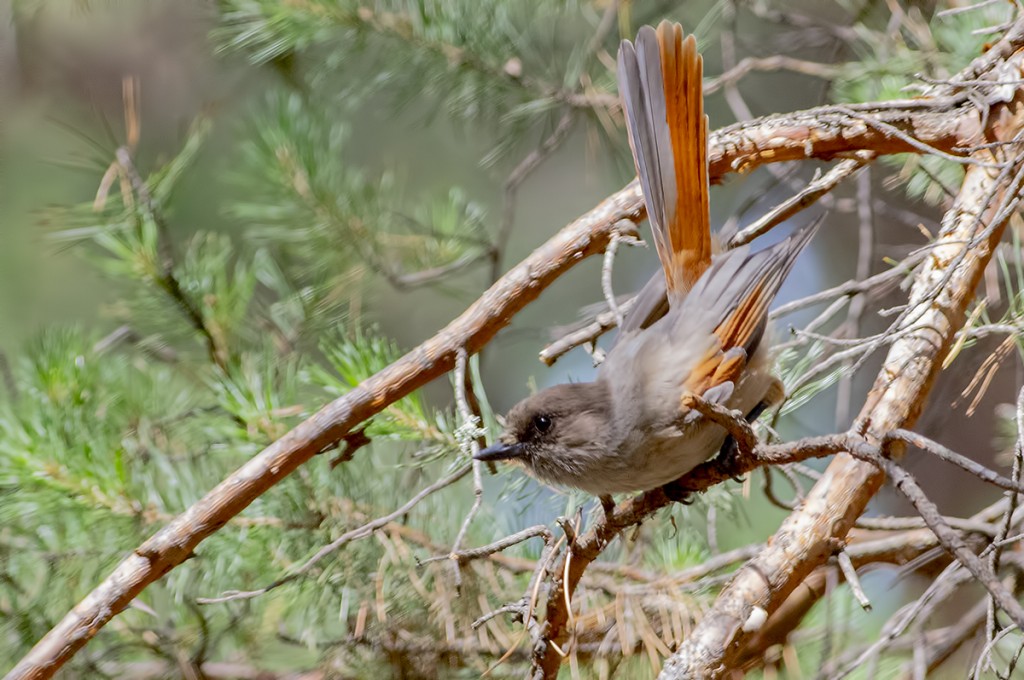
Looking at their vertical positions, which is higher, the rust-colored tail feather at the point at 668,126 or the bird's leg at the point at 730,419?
the rust-colored tail feather at the point at 668,126

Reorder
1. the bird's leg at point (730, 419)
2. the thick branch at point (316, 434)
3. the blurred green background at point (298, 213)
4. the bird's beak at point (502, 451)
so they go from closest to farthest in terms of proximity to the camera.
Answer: the bird's leg at point (730, 419)
the thick branch at point (316, 434)
the bird's beak at point (502, 451)
the blurred green background at point (298, 213)

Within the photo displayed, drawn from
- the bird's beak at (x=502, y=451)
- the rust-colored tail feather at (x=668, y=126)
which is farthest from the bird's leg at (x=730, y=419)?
the rust-colored tail feather at (x=668, y=126)

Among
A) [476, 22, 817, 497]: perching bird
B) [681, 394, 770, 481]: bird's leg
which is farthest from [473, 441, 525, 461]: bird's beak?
[681, 394, 770, 481]: bird's leg

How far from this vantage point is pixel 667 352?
164 cm

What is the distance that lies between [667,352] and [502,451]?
334 millimetres

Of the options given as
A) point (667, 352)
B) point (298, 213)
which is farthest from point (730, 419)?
point (298, 213)

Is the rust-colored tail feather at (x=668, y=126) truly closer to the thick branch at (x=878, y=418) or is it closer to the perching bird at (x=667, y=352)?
the perching bird at (x=667, y=352)

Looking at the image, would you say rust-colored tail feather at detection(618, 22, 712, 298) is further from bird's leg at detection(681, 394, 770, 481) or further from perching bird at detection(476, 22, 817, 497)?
bird's leg at detection(681, 394, 770, 481)

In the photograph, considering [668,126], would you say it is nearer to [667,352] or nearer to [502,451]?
[667,352]

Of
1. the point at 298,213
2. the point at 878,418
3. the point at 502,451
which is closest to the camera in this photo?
the point at 878,418

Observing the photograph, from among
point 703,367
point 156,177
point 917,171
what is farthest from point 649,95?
point 156,177

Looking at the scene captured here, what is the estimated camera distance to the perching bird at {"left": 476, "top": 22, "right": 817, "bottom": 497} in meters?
1.54

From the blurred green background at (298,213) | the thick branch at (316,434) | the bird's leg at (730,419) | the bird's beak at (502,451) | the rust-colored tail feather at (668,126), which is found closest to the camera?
the bird's leg at (730,419)

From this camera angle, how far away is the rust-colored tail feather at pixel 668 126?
160 centimetres
